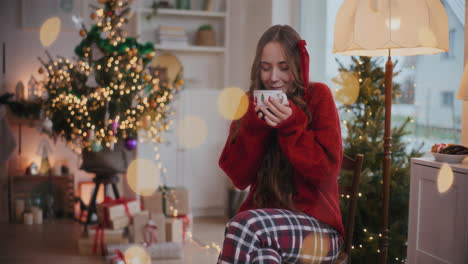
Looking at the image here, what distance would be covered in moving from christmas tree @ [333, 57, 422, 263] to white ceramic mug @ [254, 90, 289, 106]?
3.64ft

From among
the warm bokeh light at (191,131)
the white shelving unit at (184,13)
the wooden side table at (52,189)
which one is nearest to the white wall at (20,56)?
the wooden side table at (52,189)

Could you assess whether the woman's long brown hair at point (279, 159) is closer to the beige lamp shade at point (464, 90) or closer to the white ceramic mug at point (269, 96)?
the white ceramic mug at point (269, 96)

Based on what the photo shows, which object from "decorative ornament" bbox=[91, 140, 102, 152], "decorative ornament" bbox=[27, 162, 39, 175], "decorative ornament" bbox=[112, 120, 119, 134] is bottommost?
"decorative ornament" bbox=[27, 162, 39, 175]

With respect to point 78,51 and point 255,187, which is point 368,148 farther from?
point 78,51

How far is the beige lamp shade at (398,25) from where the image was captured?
1728 mm

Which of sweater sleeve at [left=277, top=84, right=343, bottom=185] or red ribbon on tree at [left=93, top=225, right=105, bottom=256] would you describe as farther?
red ribbon on tree at [left=93, top=225, right=105, bottom=256]

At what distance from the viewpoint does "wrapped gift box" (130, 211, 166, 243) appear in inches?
124

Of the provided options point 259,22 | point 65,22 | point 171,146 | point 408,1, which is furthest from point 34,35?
point 408,1

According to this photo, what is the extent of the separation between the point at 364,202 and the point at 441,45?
3.06ft

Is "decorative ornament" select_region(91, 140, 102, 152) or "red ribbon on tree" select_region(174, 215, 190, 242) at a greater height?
"decorative ornament" select_region(91, 140, 102, 152)

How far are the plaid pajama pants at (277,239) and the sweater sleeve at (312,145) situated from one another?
0.14 m

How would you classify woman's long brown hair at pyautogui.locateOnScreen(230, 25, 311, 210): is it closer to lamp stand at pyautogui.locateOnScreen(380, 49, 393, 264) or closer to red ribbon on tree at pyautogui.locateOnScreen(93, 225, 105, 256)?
lamp stand at pyautogui.locateOnScreen(380, 49, 393, 264)

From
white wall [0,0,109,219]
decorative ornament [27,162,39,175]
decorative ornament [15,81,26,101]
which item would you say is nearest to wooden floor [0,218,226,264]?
decorative ornament [27,162,39,175]

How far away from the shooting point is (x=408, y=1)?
1.75 m
